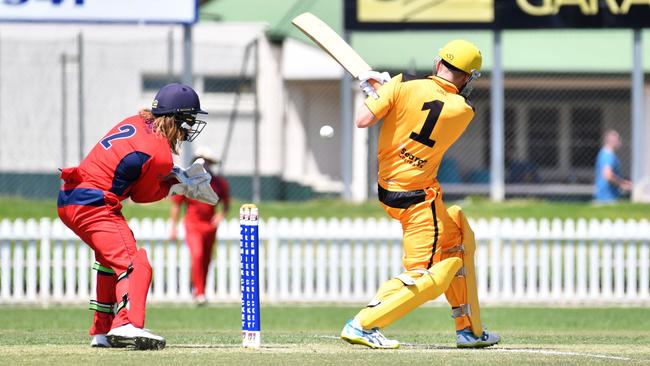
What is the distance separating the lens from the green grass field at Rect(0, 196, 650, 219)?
19609 millimetres

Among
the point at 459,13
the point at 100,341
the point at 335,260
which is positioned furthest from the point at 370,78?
the point at 459,13

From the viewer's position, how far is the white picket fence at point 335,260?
16.6 m

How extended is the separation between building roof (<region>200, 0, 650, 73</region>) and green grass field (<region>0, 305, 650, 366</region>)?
31.8 ft

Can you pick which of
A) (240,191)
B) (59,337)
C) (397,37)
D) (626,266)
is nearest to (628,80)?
(397,37)

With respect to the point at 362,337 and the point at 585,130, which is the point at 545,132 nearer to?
the point at 585,130

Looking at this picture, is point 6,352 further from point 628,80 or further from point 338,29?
point 628,80

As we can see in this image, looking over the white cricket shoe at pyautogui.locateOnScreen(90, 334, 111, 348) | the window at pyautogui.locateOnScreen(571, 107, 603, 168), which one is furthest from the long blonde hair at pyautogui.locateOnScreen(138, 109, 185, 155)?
the window at pyautogui.locateOnScreen(571, 107, 603, 168)

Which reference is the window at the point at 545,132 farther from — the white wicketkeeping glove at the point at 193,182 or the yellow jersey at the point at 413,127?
the white wicketkeeping glove at the point at 193,182

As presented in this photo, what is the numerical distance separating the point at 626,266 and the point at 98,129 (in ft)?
34.3

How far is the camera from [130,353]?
815 centimetres

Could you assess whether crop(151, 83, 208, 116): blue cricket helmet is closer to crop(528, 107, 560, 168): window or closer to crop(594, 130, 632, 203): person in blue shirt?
crop(594, 130, 632, 203): person in blue shirt

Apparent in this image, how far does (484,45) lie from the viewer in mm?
25000

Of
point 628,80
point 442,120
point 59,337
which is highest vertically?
point 628,80

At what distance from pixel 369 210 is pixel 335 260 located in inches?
127
